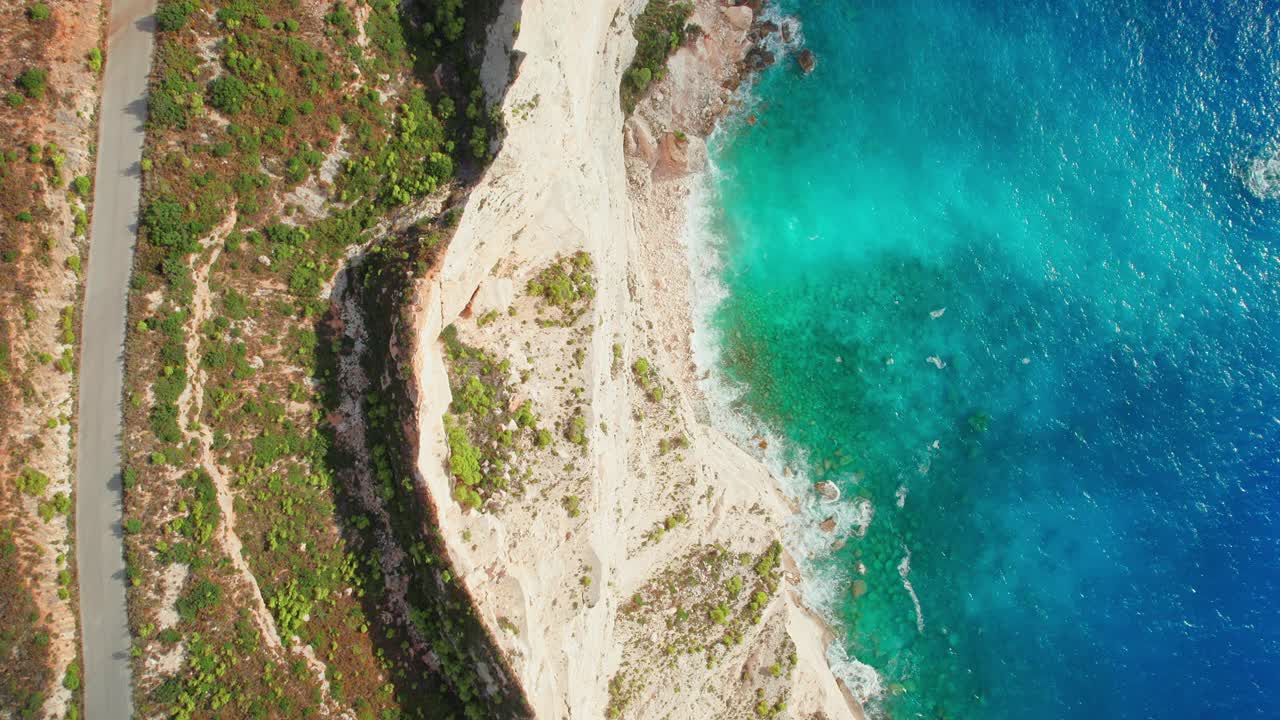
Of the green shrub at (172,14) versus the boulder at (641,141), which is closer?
the green shrub at (172,14)

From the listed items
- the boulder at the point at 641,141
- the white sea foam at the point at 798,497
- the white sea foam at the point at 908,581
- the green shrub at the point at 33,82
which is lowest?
the white sea foam at the point at 908,581

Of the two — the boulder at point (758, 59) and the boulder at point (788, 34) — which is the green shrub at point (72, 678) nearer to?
the boulder at point (758, 59)

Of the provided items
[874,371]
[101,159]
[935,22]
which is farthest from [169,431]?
[935,22]

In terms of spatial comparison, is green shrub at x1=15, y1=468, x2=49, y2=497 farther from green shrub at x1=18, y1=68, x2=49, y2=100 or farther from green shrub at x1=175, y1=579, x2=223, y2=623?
green shrub at x1=18, y1=68, x2=49, y2=100

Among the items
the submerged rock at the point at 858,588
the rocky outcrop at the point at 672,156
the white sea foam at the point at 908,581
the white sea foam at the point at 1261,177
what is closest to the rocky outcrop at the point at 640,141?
the rocky outcrop at the point at 672,156

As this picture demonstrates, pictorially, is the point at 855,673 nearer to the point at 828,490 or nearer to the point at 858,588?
the point at 858,588

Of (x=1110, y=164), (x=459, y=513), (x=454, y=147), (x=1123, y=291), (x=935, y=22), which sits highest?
(x=935, y=22)

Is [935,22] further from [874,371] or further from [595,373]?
[595,373]
